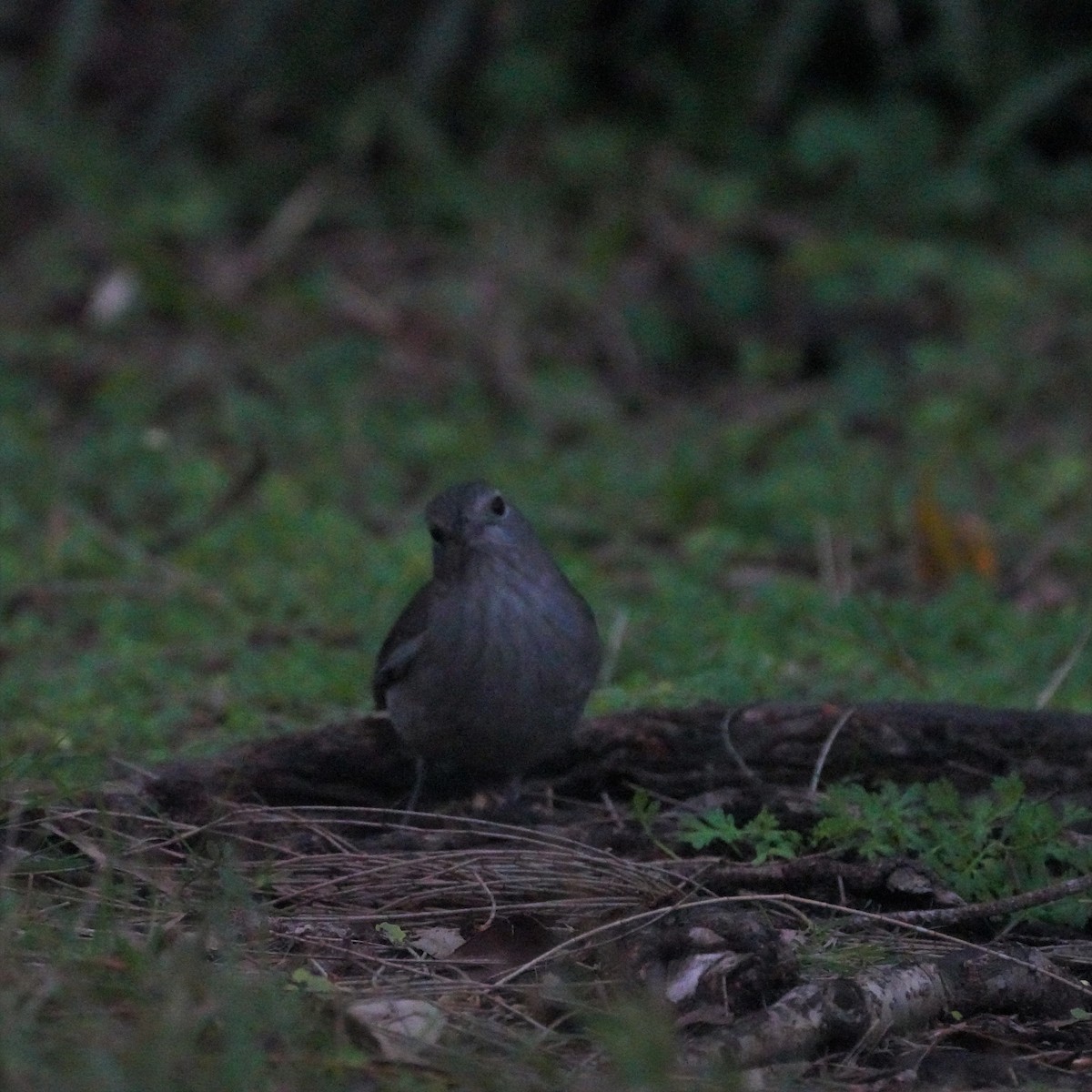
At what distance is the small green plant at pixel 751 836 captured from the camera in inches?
166

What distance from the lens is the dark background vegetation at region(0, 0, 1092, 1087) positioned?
23.2 feet

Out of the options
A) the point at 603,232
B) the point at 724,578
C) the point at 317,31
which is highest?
the point at 317,31

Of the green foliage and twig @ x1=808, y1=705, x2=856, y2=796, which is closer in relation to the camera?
the green foliage

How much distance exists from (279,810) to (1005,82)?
737 centimetres

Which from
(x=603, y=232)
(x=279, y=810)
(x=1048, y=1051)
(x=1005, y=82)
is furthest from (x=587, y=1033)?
(x=1005, y=82)

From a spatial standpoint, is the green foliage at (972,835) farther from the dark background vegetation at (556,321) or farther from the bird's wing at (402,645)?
the dark background vegetation at (556,321)

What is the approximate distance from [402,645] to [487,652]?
325mm

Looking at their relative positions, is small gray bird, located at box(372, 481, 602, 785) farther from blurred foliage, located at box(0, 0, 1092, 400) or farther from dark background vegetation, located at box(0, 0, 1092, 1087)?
blurred foliage, located at box(0, 0, 1092, 400)

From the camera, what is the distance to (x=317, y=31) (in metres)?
11.3

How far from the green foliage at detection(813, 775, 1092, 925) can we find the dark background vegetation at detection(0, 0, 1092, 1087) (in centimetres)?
157

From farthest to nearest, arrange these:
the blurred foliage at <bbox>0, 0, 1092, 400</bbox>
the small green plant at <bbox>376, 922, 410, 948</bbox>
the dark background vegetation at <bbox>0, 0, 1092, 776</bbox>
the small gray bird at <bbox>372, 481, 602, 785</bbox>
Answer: the blurred foliage at <bbox>0, 0, 1092, 400</bbox>
the dark background vegetation at <bbox>0, 0, 1092, 776</bbox>
the small gray bird at <bbox>372, 481, 602, 785</bbox>
the small green plant at <bbox>376, 922, 410, 948</bbox>

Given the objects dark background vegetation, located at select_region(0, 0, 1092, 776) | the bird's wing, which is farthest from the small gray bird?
dark background vegetation, located at select_region(0, 0, 1092, 776)

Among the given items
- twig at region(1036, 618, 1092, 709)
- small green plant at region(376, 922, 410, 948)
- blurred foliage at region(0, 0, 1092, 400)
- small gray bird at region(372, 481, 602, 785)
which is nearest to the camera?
small green plant at region(376, 922, 410, 948)

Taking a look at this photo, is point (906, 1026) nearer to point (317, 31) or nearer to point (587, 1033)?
point (587, 1033)
